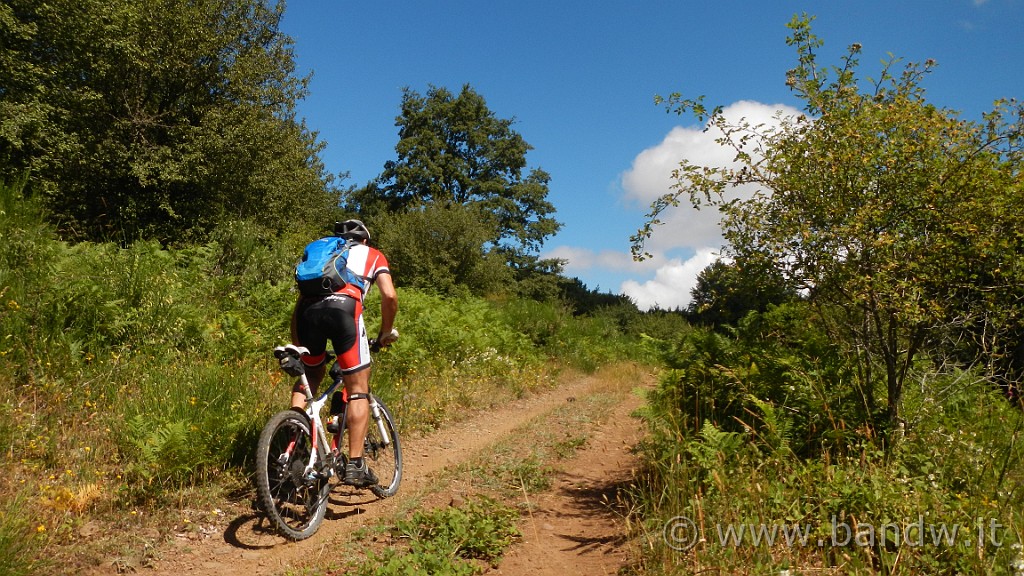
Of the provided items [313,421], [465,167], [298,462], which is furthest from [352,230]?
[465,167]

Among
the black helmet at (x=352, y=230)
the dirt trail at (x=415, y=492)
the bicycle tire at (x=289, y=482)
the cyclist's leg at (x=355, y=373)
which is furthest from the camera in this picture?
the black helmet at (x=352, y=230)

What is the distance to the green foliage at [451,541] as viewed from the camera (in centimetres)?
347

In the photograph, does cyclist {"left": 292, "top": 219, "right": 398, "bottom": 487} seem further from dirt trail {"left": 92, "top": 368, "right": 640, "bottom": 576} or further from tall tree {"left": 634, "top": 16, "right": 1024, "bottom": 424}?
tall tree {"left": 634, "top": 16, "right": 1024, "bottom": 424}

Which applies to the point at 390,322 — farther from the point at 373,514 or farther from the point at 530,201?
the point at 530,201

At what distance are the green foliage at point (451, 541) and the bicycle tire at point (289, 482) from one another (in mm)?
708

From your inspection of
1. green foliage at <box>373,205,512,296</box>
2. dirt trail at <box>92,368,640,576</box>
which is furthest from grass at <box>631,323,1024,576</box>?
green foliage at <box>373,205,512,296</box>

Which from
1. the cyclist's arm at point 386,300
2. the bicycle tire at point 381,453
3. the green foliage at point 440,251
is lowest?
the bicycle tire at point 381,453

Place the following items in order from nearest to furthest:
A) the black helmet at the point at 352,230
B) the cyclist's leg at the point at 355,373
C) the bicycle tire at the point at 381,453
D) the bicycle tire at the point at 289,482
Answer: the bicycle tire at the point at 289,482, the cyclist's leg at the point at 355,373, the black helmet at the point at 352,230, the bicycle tire at the point at 381,453

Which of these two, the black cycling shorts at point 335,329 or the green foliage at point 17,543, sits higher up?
the black cycling shorts at point 335,329

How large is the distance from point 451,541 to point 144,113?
1648 centimetres

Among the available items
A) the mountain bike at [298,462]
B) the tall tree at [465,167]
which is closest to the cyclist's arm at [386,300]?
the mountain bike at [298,462]

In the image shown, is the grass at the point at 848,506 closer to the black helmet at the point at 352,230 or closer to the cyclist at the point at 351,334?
the cyclist at the point at 351,334

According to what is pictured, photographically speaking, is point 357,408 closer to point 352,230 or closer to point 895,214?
point 352,230

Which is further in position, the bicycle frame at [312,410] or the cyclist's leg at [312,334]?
the cyclist's leg at [312,334]
